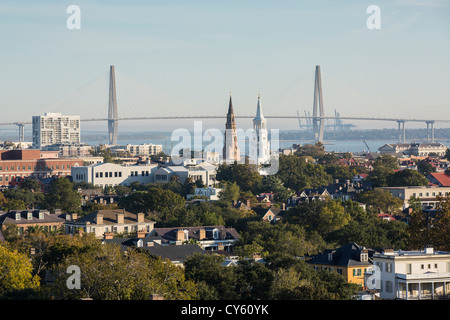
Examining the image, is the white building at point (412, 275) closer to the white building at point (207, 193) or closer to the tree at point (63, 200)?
the tree at point (63, 200)

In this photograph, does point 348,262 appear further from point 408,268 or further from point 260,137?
point 260,137

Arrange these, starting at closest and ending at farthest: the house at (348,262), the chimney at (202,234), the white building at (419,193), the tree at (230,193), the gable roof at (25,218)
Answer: the house at (348,262)
the chimney at (202,234)
the gable roof at (25,218)
the tree at (230,193)
the white building at (419,193)

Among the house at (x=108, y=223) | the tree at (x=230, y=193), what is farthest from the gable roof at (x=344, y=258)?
the tree at (x=230, y=193)

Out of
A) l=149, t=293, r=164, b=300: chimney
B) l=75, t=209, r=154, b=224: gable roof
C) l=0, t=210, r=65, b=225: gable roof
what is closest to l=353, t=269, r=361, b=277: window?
l=149, t=293, r=164, b=300: chimney

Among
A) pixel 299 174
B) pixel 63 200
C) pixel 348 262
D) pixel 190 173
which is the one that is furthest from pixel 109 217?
pixel 299 174

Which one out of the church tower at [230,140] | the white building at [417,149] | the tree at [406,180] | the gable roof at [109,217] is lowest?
the gable roof at [109,217]

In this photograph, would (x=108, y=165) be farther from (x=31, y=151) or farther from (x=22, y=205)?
(x=22, y=205)

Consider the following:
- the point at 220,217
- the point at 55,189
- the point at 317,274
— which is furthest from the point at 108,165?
the point at 317,274
